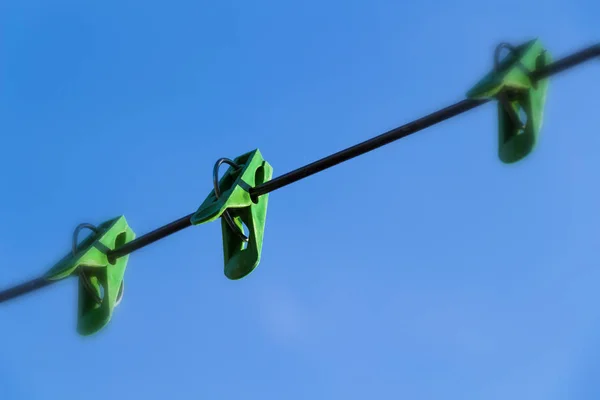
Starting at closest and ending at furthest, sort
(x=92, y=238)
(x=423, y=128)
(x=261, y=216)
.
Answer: (x=423, y=128) < (x=261, y=216) < (x=92, y=238)

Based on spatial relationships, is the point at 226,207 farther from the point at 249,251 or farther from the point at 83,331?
the point at 83,331

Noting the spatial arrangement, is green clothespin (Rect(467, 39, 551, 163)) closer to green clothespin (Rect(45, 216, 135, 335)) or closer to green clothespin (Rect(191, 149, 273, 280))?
green clothespin (Rect(191, 149, 273, 280))

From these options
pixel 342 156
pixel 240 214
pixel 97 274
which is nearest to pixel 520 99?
pixel 342 156

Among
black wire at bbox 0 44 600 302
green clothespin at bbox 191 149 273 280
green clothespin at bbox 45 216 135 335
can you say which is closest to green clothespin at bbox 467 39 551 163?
black wire at bbox 0 44 600 302

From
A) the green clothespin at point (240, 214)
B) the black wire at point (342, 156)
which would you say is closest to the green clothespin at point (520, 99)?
the black wire at point (342, 156)

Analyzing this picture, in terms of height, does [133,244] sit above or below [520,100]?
→ below

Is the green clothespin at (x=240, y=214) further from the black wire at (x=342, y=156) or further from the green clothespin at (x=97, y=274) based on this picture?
the green clothespin at (x=97, y=274)

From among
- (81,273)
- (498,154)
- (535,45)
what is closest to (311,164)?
(498,154)
